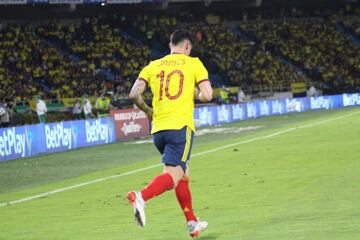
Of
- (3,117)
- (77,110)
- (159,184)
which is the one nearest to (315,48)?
(77,110)

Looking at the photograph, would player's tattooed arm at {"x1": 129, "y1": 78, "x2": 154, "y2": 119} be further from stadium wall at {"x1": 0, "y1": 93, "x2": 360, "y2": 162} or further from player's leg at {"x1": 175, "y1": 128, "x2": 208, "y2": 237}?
stadium wall at {"x1": 0, "y1": 93, "x2": 360, "y2": 162}

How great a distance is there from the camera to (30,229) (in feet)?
36.2

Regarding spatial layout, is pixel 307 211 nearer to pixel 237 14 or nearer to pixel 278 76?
pixel 278 76

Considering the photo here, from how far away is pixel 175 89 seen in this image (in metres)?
9.14

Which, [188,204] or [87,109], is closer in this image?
[188,204]

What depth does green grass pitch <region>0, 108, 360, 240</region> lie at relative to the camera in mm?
9758

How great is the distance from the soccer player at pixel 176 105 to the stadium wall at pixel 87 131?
7.93 m

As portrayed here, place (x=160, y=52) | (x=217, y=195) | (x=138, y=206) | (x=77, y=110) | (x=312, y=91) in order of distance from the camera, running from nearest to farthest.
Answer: (x=138, y=206) → (x=217, y=195) → (x=77, y=110) → (x=312, y=91) → (x=160, y=52)

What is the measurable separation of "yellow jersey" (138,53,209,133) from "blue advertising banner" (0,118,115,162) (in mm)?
17509

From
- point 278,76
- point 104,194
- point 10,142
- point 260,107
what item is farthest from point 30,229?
point 278,76

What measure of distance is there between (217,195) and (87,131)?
19182 millimetres

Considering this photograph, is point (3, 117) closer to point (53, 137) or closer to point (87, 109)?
point (53, 137)

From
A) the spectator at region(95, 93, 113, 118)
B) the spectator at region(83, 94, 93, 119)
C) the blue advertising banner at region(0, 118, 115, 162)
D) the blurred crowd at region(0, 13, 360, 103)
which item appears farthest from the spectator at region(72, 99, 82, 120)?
the blue advertising banner at region(0, 118, 115, 162)

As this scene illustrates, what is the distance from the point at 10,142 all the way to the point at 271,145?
26.5 feet
